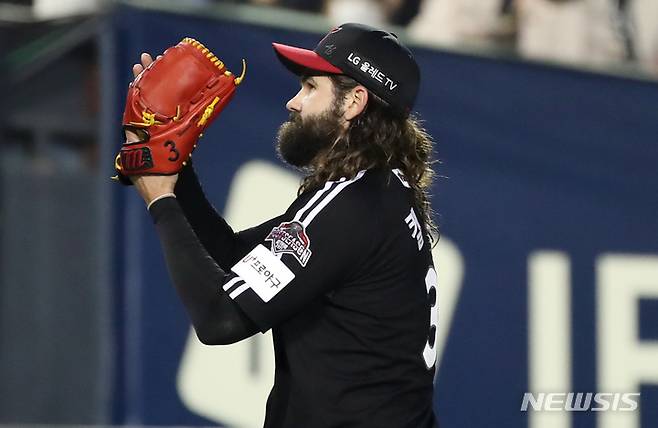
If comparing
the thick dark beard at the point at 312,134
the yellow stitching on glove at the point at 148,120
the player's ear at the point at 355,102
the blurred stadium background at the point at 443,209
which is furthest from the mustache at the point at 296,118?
the blurred stadium background at the point at 443,209

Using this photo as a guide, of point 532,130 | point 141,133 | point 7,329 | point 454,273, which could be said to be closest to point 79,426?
point 7,329

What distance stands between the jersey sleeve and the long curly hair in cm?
11

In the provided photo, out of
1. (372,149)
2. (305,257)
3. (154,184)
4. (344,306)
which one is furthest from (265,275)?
(372,149)

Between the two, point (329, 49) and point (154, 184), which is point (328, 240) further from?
point (329, 49)

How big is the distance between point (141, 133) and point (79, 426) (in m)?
2.52

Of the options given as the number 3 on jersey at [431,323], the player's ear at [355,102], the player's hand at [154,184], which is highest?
the player's ear at [355,102]

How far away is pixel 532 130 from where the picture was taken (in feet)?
16.8

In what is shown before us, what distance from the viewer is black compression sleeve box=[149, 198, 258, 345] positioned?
2.66m

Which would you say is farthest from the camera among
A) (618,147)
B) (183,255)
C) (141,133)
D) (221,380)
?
(618,147)

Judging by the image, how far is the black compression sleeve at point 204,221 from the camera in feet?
10.3

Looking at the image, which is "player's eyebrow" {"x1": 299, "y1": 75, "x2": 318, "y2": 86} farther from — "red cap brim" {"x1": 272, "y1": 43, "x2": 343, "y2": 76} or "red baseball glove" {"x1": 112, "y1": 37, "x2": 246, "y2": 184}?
"red baseball glove" {"x1": 112, "y1": 37, "x2": 246, "y2": 184}

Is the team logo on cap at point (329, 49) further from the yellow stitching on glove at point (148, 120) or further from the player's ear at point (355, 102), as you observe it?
the yellow stitching on glove at point (148, 120)

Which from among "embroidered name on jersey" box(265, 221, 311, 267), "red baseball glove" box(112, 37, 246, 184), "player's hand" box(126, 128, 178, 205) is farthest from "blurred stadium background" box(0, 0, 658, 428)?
"embroidered name on jersey" box(265, 221, 311, 267)

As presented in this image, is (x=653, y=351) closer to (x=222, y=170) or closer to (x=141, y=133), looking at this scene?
(x=222, y=170)
